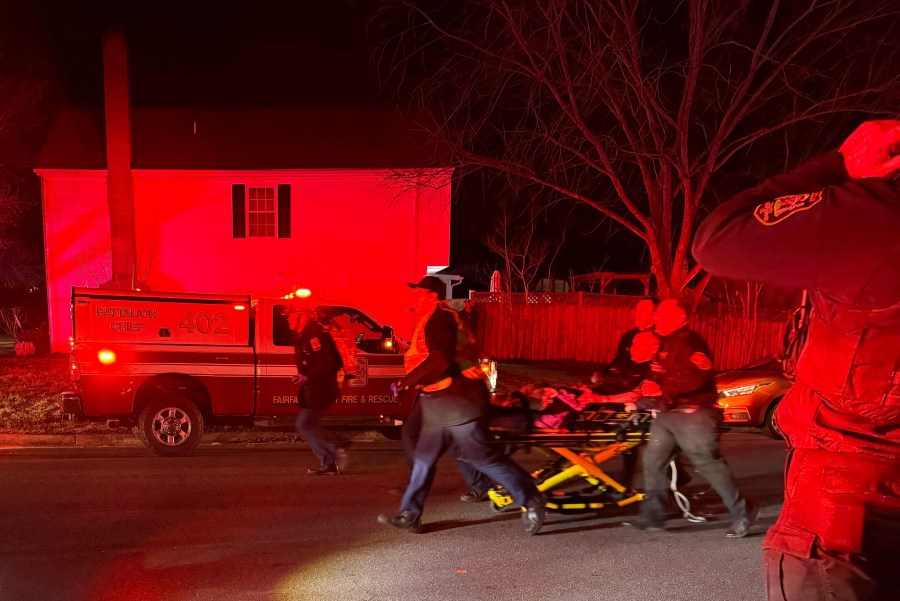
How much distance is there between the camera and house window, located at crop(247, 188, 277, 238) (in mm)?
16672

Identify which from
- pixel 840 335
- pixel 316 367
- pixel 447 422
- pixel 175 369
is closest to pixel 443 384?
pixel 447 422

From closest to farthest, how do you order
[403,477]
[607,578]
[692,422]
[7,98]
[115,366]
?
[607,578] → [692,422] → [403,477] → [115,366] → [7,98]

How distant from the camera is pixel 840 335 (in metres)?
1.48

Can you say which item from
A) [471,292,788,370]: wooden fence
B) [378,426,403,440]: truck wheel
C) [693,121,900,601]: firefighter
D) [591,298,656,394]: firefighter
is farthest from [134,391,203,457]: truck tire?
[471,292,788,370]: wooden fence

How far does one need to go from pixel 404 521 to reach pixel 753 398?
228 inches

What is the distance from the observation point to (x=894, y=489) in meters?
1.44

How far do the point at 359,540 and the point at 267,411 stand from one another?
134 inches

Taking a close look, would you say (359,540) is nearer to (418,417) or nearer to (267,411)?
(418,417)

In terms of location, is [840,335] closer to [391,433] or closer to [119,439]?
[391,433]

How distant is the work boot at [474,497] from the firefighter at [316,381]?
1.60m

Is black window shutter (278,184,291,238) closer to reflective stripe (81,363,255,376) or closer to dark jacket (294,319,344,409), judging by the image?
reflective stripe (81,363,255,376)

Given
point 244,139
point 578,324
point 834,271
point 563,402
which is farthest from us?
point 578,324

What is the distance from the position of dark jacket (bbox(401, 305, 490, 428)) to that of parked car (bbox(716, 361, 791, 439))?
5.18 metres

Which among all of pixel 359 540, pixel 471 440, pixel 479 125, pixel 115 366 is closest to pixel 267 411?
pixel 115 366
